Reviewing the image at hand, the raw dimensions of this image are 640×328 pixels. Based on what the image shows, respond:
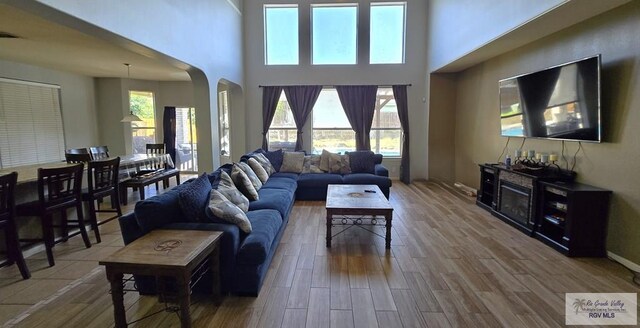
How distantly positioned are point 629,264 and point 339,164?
408 cm

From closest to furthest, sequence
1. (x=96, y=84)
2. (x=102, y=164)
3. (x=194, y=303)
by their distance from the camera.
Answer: (x=194, y=303), (x=102, y=164), (x=96, y=84)

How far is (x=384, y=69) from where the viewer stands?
23.4 feet

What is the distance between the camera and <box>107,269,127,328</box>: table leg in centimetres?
187

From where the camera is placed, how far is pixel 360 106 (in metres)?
7.17

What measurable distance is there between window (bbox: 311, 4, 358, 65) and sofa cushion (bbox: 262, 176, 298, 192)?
342 centimetres

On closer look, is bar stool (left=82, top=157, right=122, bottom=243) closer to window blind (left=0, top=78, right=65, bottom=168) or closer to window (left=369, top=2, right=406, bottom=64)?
window blind (left=0, top=78, right=65, bottom=168)

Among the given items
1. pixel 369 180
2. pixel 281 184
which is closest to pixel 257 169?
pixel 281 184

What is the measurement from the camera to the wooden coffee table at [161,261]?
1820mm

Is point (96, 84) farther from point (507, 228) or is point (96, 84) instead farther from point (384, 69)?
point (507, 228)

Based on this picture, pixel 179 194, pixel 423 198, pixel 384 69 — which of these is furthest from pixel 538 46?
pixel 179 194

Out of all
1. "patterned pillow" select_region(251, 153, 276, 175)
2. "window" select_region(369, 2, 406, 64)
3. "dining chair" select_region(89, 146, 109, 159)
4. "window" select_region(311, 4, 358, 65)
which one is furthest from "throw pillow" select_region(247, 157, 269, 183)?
"window" select_region(369, 2, 406, 64)

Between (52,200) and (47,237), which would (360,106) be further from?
(47,237)

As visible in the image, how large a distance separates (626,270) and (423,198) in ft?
9.60

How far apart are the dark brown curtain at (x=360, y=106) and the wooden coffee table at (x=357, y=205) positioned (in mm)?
2956
